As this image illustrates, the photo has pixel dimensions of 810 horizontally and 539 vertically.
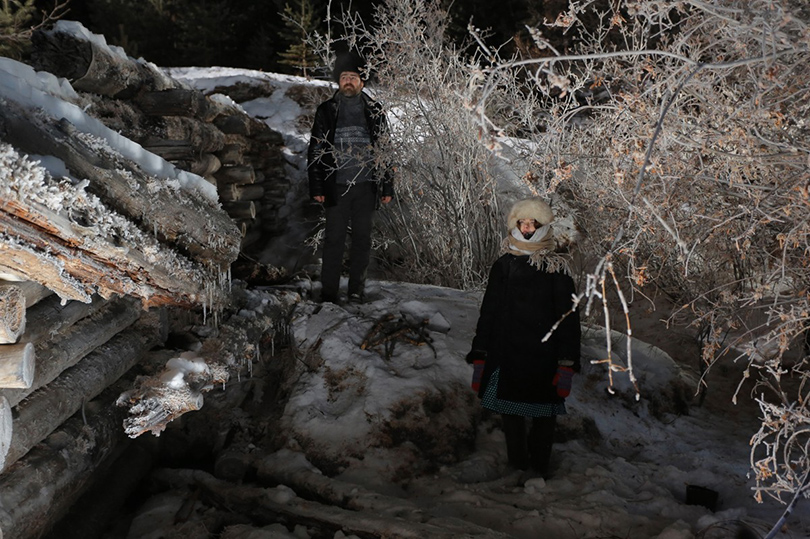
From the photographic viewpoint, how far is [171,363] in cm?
393

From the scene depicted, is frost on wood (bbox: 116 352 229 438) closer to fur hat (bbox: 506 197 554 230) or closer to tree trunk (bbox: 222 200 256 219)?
fur hat (bbox: 506 197 554 230)

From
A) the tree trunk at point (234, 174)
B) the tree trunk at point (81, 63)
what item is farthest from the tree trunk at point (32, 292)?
the tree trunk at point (234, 174)

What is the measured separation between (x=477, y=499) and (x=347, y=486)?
801 millimetres

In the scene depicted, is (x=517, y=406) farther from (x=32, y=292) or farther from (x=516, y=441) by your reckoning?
(x=32, y=292)

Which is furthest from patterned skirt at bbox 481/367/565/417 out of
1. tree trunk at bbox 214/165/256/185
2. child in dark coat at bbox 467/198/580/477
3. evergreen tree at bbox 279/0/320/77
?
evergreen tree at bbox 279/0/320/77

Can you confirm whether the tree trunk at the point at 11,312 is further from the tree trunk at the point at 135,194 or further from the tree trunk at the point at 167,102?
the tree trunk at the point at 167,102

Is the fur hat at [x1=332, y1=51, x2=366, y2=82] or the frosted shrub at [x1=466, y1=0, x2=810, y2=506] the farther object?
the fur hat at [x1=332, y1=51, x2=366, y2=82]

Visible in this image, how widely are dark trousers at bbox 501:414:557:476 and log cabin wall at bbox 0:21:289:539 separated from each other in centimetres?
193

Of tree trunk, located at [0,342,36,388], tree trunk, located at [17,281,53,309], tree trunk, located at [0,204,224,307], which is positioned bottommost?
tree trunk, located at [0,342,36,388]

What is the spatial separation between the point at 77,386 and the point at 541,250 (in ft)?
9.13

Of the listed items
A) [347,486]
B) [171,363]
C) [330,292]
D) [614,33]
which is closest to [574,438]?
[347,486]

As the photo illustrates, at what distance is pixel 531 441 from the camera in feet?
13.4

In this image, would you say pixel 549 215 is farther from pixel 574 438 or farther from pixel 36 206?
pixel 36 206

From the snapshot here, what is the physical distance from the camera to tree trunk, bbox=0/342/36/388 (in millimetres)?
2682
